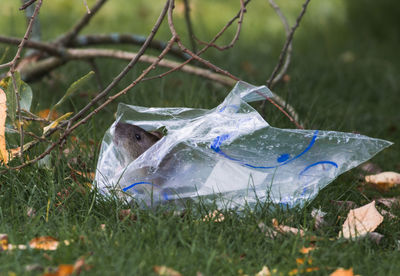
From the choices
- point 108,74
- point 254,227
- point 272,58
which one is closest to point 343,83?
point 272,58

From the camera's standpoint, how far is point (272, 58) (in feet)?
18.6

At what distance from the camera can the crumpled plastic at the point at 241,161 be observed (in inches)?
88.0

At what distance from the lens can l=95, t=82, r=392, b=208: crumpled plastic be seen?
2.24 metres

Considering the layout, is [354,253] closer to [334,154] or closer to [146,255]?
[334,154]

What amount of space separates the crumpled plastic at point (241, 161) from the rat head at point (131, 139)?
0.12 m

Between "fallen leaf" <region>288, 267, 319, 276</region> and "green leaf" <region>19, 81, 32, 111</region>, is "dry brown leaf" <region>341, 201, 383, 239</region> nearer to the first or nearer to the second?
"fallen leaf" <region>288, 267, 319, 276</region>

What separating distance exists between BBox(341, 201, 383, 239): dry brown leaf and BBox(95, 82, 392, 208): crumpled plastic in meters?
0.17

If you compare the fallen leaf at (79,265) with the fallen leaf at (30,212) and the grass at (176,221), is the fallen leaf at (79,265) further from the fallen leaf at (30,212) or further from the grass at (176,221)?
the fallen leaf at (30,212)

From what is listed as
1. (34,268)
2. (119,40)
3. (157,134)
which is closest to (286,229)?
(157,134)

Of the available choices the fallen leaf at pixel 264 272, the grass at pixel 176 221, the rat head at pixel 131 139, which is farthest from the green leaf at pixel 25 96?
the fallen leaf at pixel 264 272

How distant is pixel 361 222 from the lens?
213 centimetres

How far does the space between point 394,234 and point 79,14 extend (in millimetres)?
5253

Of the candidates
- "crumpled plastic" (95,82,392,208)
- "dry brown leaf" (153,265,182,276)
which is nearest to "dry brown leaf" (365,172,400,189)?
"crumpled plastic" (95,82,392,208)

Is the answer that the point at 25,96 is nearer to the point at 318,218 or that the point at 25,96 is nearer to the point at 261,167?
the point at 261,167
